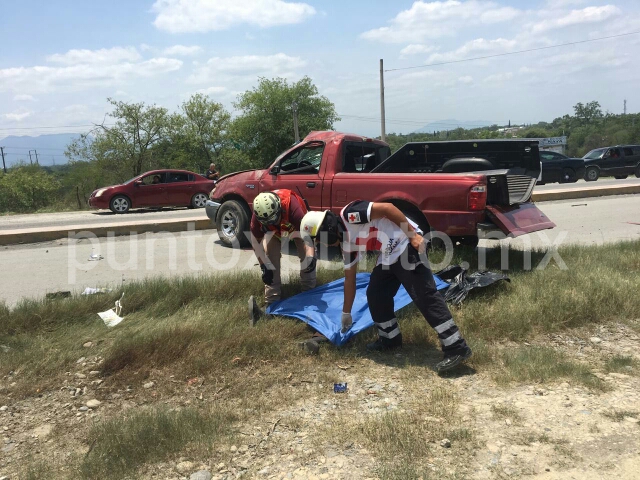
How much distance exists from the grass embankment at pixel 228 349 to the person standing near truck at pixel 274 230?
1.34 feet

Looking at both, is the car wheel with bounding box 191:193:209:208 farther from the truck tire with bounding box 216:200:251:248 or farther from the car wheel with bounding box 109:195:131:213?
the truck tire with bounding box 216:200:251:248

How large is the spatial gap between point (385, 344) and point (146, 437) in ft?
6.87

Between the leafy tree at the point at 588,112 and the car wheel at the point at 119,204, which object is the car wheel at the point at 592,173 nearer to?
the car wheel at the point at 119,204

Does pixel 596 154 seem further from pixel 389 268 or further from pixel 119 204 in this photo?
pixel 389 268

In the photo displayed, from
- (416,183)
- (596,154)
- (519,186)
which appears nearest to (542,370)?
(416,183)

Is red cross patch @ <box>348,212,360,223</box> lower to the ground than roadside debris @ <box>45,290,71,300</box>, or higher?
higher

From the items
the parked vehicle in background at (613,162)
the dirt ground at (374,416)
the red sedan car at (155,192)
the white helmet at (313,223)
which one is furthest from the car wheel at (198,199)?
the parked vehicle in background at (613,162)

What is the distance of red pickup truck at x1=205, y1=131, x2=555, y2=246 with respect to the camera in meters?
6.78

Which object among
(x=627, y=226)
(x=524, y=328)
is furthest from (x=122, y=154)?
(x=524, y=328)

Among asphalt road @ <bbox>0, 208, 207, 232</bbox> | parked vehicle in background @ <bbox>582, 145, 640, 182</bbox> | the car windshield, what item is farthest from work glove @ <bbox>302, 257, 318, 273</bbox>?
the car windshield

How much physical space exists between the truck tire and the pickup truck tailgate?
417 cm

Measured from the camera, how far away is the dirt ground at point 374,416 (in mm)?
2855

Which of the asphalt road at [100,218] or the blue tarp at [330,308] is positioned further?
the asphalt road at [100,218]

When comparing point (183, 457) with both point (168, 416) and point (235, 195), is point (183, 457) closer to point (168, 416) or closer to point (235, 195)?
point (168, 416)
